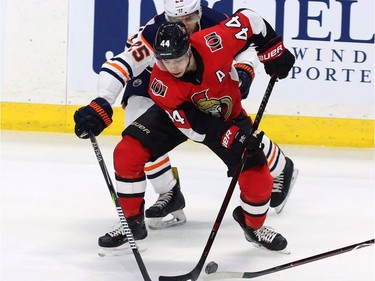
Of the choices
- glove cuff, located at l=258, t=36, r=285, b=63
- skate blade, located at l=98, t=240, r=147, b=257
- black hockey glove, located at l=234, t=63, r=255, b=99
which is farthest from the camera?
black hockey glove, located at l=234, t=63, r=255, b=99

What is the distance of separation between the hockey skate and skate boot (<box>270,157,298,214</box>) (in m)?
0.39

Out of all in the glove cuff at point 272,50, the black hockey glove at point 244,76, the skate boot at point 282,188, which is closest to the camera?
the glove cuff at point 272,50

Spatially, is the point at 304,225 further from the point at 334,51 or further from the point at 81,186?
the point at 334,51

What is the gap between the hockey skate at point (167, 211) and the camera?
12.1 ft

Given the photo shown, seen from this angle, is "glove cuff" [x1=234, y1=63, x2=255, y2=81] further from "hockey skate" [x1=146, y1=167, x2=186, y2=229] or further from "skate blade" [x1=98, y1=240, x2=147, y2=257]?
"skate blade" [x1=98, y1=240, x2=147, y2=257]

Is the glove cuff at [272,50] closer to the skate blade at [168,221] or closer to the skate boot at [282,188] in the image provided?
the skate boot at [282,188]

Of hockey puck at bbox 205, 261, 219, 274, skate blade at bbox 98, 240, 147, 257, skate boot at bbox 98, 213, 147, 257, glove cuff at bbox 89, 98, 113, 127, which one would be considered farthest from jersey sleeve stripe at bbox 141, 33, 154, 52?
hockey puck at bbox 205, 261, 219, 274

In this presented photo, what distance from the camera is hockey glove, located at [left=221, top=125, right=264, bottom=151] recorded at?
311 cm

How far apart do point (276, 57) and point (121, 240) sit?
89 centimetres

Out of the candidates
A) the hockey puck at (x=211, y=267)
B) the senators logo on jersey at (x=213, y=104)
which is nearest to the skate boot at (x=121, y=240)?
the hockey puck at (x=211, y=267)

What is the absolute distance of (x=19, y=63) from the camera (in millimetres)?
5496

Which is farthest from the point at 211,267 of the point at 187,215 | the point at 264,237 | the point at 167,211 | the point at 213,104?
the point at 187,215

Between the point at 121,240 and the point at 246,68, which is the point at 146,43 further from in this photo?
the point at 121,240

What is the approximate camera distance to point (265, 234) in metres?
3.33
